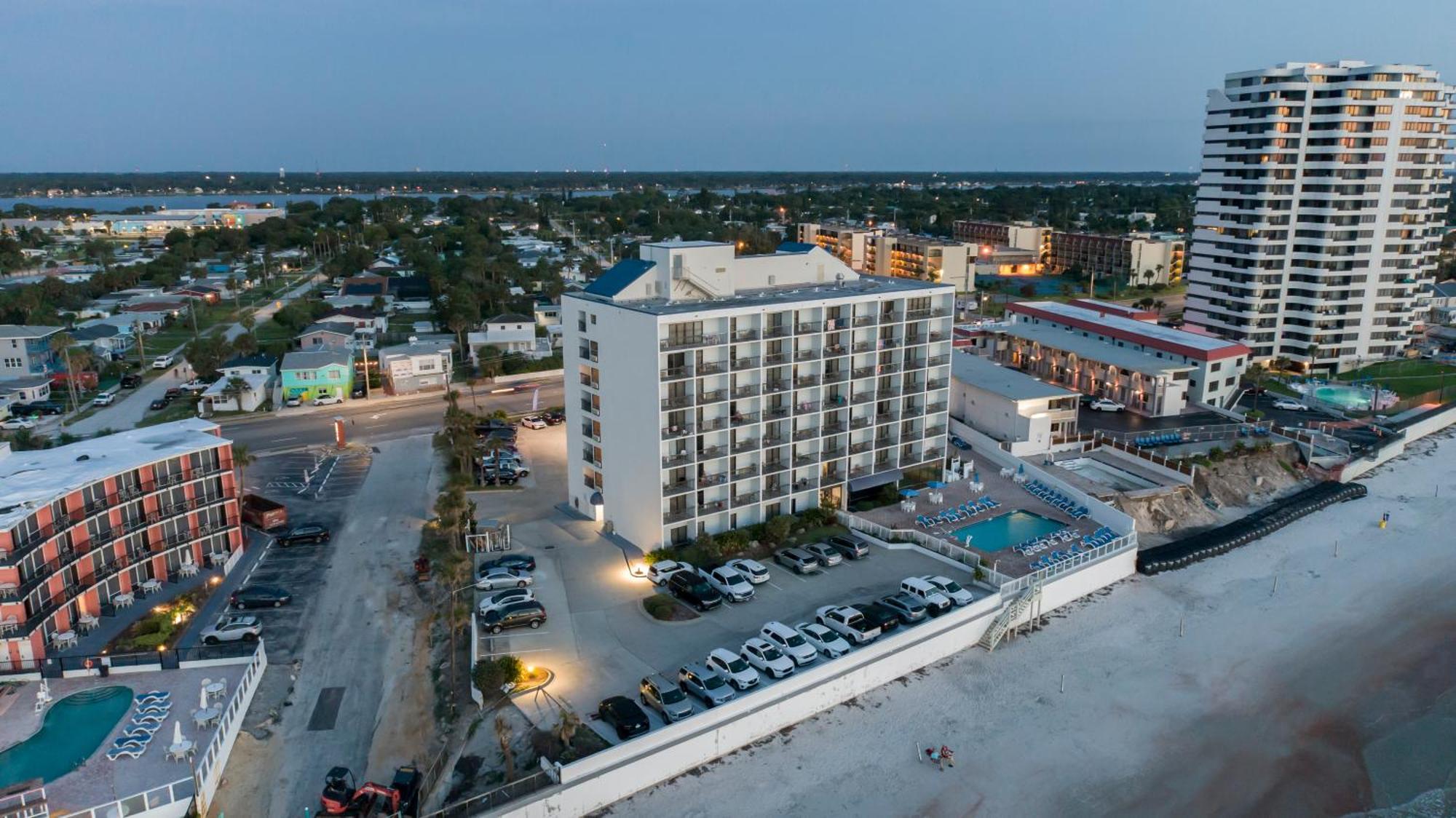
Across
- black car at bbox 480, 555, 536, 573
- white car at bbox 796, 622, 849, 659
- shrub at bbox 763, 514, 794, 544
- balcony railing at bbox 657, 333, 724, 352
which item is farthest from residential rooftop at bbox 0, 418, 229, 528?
white car at bbox 796, 622, 849, 659

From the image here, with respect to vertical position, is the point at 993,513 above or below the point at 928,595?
below

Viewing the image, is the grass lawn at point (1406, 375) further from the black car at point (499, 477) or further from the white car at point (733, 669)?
the black car at point (499, 477)

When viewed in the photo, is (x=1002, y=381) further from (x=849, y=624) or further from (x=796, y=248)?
(x=849, y=624)

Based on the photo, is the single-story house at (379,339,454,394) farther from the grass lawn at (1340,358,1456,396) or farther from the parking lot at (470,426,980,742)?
the grass lawn at (1340,358,1456,396)

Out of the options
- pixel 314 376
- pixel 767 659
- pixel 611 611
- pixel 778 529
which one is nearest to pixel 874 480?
pixel 778 529

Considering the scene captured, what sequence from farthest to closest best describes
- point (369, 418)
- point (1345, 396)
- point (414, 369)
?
1. point (414, 369)
2. point (1345, 396)
3. point (369, 418)

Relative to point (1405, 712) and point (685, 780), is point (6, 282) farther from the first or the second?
point (1405, 712)

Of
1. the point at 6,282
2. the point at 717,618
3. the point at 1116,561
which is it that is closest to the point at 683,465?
the point at 717,618
